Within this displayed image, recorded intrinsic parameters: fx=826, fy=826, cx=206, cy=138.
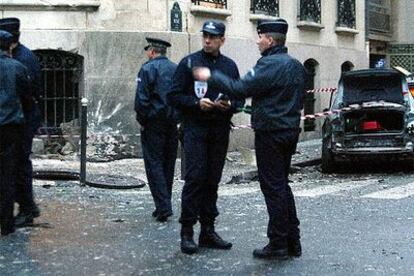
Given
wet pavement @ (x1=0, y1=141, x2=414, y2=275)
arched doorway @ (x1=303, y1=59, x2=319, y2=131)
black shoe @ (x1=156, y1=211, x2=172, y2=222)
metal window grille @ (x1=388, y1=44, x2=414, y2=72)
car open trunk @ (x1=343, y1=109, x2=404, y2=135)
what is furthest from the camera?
metal window grille @ (x1=388, y1=44, x2=414, y2=72)

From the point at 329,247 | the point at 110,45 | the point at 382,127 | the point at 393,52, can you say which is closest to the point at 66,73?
the point at 110,45

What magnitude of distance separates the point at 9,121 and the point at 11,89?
0.31 metres

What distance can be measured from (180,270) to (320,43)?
1600 centimetres

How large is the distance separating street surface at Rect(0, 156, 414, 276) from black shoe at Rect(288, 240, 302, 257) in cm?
13

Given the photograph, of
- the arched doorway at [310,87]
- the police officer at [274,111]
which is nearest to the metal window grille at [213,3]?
the arched doorway at [310,87]

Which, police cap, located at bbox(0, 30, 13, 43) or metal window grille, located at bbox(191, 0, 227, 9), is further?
metal window grille, located at bbox(191, 0, 227, 9)

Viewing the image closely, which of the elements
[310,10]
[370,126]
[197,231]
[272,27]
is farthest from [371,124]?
[272,27]

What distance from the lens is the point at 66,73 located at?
51.2ft

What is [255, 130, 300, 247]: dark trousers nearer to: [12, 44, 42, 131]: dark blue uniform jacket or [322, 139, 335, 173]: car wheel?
[12, 44, 42, 131]: dark blue uniform jacket

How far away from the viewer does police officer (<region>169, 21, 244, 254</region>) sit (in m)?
7.00

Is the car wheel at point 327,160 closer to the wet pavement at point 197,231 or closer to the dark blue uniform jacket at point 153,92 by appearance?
the wet pavement at point 197,231

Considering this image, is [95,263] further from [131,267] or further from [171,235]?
[171,235]

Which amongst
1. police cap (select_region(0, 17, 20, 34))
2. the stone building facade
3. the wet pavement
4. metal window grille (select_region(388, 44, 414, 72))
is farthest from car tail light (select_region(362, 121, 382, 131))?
metal window grille (select_region(388, 44, 414, 72))

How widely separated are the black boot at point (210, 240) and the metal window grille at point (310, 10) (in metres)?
14.3
